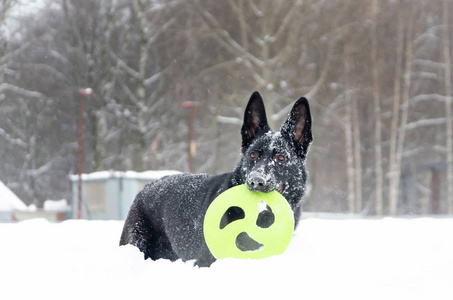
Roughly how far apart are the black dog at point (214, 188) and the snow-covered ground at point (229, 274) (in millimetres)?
224

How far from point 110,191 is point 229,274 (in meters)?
15.6

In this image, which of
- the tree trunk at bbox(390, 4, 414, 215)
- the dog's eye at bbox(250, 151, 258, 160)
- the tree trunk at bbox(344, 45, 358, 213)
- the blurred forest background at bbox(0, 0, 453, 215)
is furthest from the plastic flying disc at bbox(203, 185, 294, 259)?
the tree trunk at bbox(390, 4, 414, 215)

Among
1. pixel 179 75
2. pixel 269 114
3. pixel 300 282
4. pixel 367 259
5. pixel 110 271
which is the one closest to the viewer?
pixel 300 282

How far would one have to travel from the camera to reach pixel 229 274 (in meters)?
3.87

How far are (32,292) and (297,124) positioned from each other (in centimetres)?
234

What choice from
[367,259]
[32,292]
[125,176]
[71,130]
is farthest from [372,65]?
[32,292]

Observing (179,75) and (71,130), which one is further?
(71,130)

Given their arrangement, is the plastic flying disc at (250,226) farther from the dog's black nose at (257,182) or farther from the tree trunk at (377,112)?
the tree trunk at (377,112)

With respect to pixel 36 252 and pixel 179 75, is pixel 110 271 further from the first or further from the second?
pixel 179 75

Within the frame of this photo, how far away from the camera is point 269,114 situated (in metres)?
20.3

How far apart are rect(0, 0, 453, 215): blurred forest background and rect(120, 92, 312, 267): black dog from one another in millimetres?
16542

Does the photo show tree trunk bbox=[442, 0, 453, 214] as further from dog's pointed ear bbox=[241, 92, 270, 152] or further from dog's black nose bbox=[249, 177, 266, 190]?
dog's black nose bbox=[249, 177, 266, 190]

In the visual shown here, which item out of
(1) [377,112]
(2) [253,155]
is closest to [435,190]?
(1) [377,112]

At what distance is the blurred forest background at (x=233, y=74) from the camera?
23.2 metres
